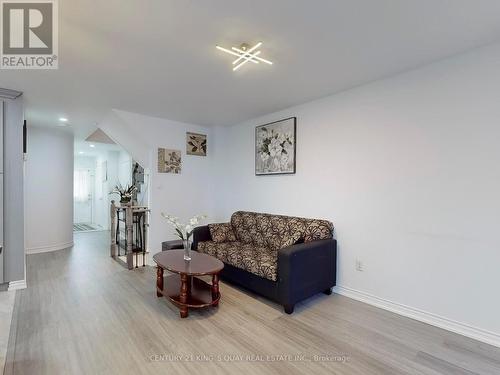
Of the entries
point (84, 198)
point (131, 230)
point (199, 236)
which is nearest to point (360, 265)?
point (199, 236)

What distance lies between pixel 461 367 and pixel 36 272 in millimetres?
4988

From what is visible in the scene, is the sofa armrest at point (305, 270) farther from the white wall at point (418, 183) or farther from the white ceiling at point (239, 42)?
the white ceiling at point (239, 42)

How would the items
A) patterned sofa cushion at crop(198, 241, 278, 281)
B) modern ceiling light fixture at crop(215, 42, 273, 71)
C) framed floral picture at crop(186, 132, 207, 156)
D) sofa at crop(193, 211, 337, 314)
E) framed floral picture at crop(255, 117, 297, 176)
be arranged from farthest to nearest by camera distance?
framed floral picture at crop(186, 132, 207, 156)
framed floral picture at crop(255, 117, 297, 176)
patterned sofa cushion at crop(198, 241, 278, 281)
sofa at crop(193, 211, 337, 314)
modern ceiling light fixture at crop(215, 42, 273, 71)

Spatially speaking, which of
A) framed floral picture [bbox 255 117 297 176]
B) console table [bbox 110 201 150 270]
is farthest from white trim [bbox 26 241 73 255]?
framed floral picture [bbox 255 117 297 176]

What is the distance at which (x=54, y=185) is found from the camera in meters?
5.04

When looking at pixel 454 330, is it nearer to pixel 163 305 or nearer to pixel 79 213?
pixel 163 305

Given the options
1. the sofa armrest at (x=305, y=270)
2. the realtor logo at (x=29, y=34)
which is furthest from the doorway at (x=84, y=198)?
the sofa armrest at (x=305, y=270)

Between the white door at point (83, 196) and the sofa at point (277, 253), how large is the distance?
6.51 meters

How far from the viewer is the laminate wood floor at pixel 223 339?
5.94 ft

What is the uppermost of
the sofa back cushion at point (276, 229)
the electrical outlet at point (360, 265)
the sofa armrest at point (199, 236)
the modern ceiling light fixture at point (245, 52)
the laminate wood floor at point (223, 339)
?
the modern ceiling light fixture at point (245, 52)

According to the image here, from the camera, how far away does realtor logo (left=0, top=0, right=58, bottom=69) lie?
5.58ft

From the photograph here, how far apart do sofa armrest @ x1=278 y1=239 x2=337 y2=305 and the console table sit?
260cm

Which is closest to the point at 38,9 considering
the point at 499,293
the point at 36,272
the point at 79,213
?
the point at 36,272

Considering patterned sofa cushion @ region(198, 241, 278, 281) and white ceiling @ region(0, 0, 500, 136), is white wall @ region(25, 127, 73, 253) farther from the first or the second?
patterned sofa cushion @ region(198, 241, 278, 281)
